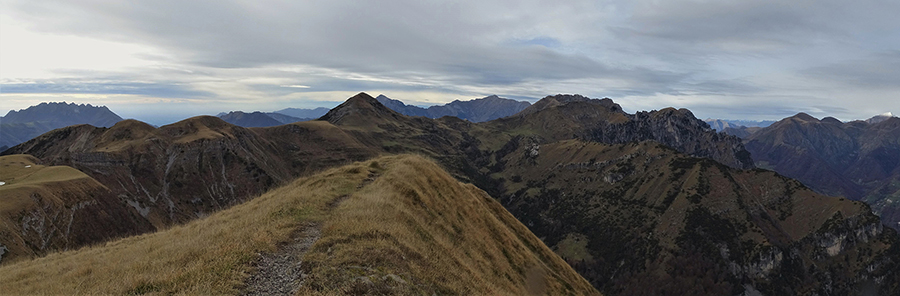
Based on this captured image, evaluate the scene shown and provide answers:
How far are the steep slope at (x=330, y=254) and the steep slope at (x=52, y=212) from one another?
226 ft

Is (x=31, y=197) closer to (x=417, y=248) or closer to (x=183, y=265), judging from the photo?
(x=183, y=265)

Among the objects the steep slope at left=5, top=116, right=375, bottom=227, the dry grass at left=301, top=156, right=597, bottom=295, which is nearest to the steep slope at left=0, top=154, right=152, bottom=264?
the steep slope at left=5, top=116, right=375, bottom=227

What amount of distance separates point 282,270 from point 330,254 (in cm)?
231

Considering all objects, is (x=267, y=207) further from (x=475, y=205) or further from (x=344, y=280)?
(x=475, y=205)

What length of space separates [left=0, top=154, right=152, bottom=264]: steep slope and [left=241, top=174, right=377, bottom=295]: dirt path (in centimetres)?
7692

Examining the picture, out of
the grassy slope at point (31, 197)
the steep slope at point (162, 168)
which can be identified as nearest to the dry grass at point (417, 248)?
the grassy slope at point (31, 197)

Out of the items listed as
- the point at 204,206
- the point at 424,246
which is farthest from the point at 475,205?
the point at 204,206

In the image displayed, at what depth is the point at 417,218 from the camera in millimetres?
28859

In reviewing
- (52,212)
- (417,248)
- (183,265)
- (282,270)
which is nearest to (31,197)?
(52,212)

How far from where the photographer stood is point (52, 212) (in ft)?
287

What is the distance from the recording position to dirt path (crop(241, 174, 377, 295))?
15.4 meters

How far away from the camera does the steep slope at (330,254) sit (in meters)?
15.6

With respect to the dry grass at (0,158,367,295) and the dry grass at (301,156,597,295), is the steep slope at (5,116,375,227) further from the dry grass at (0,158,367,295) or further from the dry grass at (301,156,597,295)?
the dry grass at (0,158,367,295)

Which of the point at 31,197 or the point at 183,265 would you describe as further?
the point at 31,197
